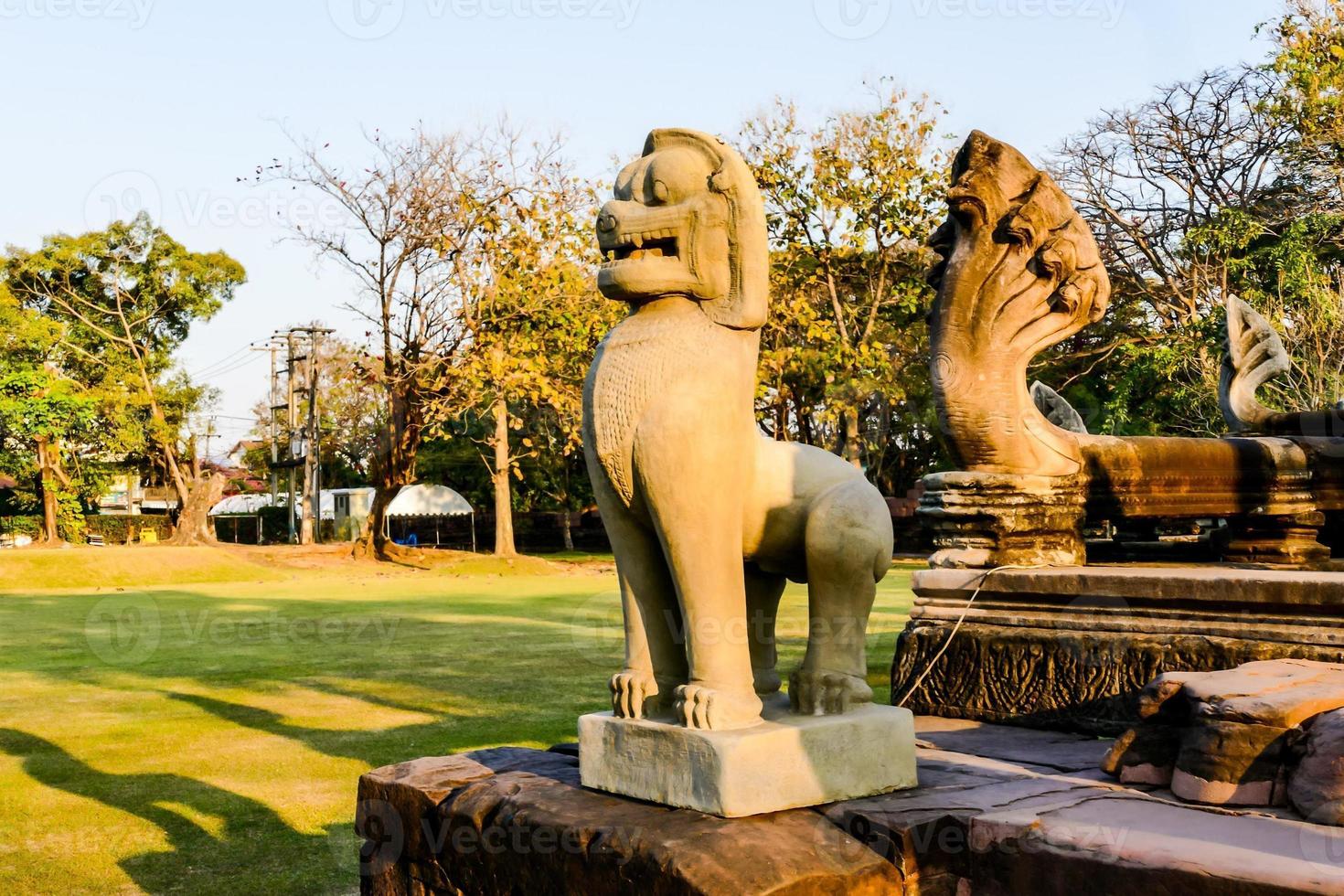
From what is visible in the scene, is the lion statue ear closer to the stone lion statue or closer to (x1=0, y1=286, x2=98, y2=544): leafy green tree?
the stone lion statue

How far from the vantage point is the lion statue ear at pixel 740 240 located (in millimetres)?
3086

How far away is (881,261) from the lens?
23.7 meters

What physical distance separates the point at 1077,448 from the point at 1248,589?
1.13m

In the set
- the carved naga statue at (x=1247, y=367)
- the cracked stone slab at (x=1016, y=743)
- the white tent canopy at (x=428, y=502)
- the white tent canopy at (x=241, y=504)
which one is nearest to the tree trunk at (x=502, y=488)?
the white tent canopy at (x=428, y=502)

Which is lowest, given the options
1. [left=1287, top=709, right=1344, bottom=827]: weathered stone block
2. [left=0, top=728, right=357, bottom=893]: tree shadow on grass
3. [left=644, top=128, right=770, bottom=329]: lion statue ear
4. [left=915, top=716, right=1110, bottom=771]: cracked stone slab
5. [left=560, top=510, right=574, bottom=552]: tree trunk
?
[left=0, top=728, right=357, bottom=893]: tree shadow on grass

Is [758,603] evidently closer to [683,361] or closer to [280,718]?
A: [683,361]

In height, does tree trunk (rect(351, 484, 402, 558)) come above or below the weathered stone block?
above

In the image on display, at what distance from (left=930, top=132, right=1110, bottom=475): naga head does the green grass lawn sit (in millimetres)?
2991

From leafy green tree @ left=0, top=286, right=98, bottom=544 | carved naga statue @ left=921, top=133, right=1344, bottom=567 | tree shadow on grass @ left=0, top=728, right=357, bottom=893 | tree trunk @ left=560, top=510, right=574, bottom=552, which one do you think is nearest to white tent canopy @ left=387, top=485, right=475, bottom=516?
tree trunk @ left=560, top=510, right=574, bottom=552

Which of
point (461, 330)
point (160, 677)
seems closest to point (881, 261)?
point (461, 330)

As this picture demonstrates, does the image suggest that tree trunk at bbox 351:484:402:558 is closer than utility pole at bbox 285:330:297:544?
Yes

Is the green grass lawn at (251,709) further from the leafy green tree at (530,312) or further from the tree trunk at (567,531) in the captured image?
the tree trunk at (567,531)

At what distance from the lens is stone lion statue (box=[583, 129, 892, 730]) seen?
2998 mm

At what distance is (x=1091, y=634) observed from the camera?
4.38 meters
